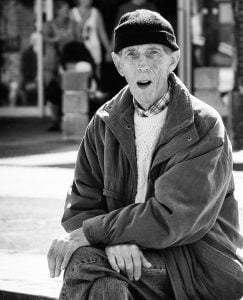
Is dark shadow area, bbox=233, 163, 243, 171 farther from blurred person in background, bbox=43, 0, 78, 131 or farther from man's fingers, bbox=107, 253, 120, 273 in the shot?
man's fingers, bbox=107, 253, 120, 273

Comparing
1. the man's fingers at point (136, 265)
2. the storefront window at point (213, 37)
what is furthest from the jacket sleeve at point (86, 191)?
the storefront window at point (213, 37)

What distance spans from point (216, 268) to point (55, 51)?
12651mm

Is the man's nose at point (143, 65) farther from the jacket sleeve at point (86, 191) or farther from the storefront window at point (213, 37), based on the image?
the storefront window at point (213, 37)

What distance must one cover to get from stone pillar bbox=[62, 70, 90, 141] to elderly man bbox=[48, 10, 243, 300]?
8.99 metres

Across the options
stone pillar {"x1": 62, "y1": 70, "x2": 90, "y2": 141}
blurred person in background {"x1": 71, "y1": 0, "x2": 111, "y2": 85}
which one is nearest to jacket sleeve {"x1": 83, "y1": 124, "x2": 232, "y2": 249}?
stone pillar {"x1": 62, "y1": 70, "x2": 90, "y2": 141}

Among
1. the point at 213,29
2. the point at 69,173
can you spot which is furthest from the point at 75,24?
the point at 69,173

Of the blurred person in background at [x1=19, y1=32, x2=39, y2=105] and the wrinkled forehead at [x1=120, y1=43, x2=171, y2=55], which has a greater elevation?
the wrinkled forehead at [x1=120, y1=43, x2=171, y2=55]

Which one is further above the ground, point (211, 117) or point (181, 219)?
point (211, 117)

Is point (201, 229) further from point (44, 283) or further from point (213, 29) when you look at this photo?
point (213, 29)

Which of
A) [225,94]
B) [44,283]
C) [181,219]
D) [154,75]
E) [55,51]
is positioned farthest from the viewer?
[55,51]

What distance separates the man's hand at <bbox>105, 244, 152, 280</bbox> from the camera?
3.46 metres

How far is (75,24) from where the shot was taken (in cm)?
1482

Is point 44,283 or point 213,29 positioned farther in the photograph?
point 213,29

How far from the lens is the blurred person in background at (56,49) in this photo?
584 inches
